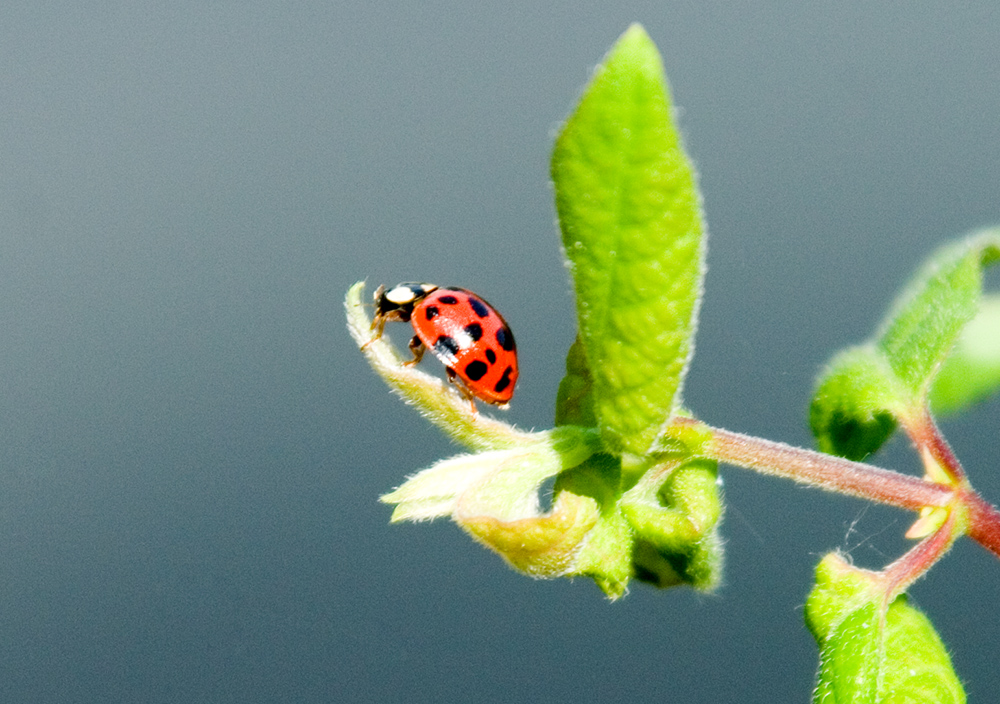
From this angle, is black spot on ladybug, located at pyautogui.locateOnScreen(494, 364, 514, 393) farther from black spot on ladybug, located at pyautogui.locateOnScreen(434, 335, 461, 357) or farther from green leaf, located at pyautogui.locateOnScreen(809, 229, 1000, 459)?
green leaf, located at pyautogui.locateOnScreen(809, 229, 1000, 459)

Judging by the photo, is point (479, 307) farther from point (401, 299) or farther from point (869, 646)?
point (869, 646)

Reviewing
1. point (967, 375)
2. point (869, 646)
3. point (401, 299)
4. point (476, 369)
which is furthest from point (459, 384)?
point (967, 375)

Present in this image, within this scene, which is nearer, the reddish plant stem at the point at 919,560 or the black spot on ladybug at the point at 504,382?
the reddish plant stem at the point at 919,560

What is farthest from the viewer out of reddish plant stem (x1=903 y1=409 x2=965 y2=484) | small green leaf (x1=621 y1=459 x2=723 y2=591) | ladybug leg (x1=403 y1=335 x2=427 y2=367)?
ladybug leg (x1=403 y1=335 x2=427 y2=367)

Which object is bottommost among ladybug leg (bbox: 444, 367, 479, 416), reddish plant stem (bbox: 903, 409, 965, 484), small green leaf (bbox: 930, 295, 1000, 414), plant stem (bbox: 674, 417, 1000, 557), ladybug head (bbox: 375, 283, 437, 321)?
plant stem (bbox: 674, 417, 1000, 557)

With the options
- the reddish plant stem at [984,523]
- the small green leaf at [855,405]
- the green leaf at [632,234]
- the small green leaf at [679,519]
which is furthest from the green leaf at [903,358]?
the green leaf at [632,234]

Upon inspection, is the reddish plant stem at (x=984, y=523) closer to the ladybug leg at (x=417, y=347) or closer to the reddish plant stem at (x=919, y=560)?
the reddish plant stem at (x=919, y=560)

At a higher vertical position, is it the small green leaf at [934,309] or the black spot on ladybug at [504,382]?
the small green leaf at [934,309]

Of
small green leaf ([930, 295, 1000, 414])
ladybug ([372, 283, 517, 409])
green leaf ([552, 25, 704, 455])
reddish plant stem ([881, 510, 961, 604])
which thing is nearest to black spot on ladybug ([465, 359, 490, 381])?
ladybug ([372, 283, 517, 409])
